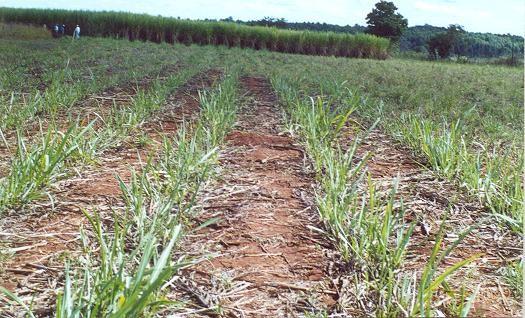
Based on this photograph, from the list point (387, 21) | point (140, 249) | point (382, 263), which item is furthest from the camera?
point (387, 21)

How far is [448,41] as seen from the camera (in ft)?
121

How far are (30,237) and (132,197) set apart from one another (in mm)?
344

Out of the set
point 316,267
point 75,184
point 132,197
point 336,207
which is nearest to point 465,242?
point 336,207

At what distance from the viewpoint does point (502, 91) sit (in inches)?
285

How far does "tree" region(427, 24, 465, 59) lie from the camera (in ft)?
121

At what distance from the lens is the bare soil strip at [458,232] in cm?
144

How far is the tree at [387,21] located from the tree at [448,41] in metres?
3.13

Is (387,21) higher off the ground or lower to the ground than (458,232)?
higher

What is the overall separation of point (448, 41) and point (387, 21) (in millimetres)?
5184

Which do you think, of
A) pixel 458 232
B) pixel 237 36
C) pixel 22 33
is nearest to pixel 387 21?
pixel 237 36

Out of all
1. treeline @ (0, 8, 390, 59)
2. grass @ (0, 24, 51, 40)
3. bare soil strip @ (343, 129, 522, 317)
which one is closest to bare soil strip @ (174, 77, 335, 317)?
bare soil strip @ (343, 129, 522, 317)

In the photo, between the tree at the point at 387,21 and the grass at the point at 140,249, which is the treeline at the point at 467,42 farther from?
Result: the grass at the point at 140,249

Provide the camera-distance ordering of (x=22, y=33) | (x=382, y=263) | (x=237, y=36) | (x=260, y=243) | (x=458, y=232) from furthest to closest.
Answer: (x=237, y=36)
(x=22, y=33)
(x=458, y=232)
(x=260, y=243)
(x=382, y=263)

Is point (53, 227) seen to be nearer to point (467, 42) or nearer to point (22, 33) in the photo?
point (22, 33)
